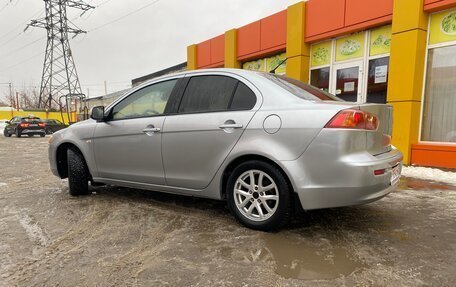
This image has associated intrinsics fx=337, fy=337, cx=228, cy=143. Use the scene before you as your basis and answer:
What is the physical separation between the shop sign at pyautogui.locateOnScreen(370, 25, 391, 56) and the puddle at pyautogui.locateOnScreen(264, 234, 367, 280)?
21.9 ft

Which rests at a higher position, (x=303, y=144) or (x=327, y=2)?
(x=327, y=2)

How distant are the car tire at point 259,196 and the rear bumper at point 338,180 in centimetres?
16

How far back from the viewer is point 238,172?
3400 millimetres

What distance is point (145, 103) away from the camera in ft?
14.1

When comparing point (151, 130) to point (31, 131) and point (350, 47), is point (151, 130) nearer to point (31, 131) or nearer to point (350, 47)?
point (350, 47)

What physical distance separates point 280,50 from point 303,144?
28.2ft

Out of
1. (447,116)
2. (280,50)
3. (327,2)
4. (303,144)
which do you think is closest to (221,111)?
(303,144)

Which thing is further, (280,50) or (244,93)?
(280,50)

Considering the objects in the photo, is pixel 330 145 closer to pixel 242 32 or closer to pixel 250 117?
pixel 250 117

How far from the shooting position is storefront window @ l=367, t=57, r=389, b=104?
8203 mm

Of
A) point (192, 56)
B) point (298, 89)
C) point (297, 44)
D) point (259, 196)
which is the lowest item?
point (259, 196)

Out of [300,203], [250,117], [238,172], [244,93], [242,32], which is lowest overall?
[300,203]

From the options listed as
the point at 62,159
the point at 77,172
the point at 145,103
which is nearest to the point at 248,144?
the point at 145,103

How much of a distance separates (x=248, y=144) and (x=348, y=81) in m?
6.85
